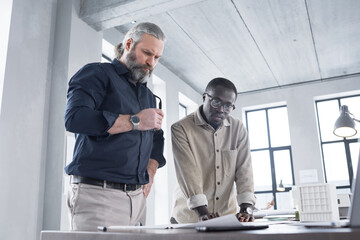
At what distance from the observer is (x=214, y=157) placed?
1.80 m

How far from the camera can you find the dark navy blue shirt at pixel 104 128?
1168 mm

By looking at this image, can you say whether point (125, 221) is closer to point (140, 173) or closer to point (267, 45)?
point (140, 173)

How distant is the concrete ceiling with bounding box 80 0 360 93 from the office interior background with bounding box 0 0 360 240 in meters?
0.02

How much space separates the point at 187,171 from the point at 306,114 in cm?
565

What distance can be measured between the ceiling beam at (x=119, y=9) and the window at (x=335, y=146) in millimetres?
4258

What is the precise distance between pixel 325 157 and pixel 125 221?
20.2 feet

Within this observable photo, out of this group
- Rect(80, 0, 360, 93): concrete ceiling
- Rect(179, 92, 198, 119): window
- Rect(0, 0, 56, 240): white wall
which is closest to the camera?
Rect(0, 0, 56, 240): white wall

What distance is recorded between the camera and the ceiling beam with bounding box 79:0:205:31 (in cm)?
362

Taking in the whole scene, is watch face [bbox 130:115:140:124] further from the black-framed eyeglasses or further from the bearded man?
the black-framed eyeglasses

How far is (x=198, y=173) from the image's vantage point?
1709mm

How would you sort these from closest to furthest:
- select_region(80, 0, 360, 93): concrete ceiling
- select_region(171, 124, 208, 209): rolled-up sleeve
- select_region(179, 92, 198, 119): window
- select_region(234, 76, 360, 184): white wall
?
select_region(171, 124, 208, 209): rolled-up sleeve, select_region(80, 0, 360, 93): concrete ceiling, select_region(234, 76, 360, 184): white wall, select_region(179, 92, 198, 119): window

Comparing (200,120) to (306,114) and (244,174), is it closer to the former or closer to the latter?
(244,174)

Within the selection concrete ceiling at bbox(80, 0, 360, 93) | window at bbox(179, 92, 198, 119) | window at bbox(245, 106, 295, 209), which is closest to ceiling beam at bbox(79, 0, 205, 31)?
concrete ceiling at bbox(80, 0, 360, 93)

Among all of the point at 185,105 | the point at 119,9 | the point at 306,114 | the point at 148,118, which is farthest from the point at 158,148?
the point at 306,114
